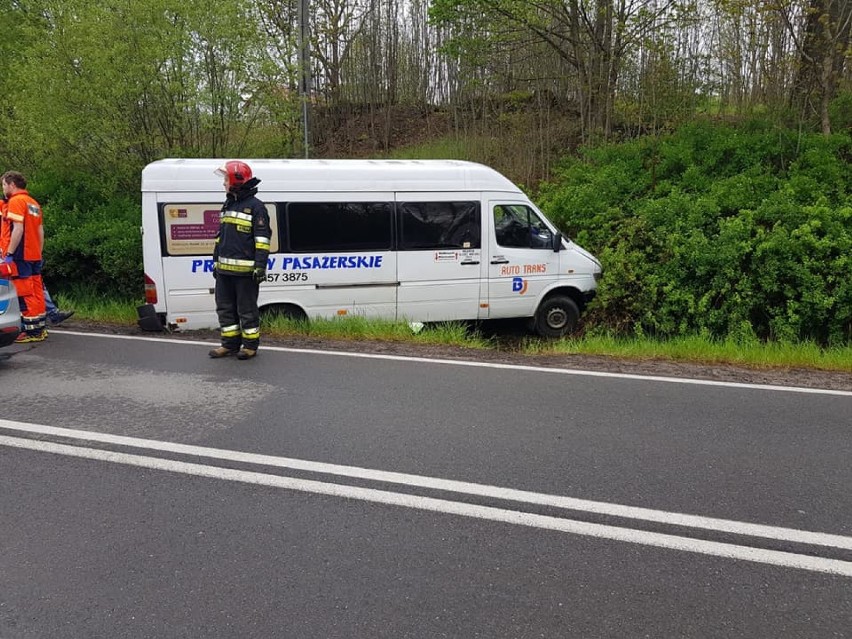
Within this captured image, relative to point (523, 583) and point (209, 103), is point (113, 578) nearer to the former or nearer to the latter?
point (523, 583)

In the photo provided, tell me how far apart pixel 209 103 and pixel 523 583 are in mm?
11040

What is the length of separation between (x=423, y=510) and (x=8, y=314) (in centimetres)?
518

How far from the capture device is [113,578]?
10.3 feet

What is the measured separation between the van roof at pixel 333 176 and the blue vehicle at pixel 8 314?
78.9 inches

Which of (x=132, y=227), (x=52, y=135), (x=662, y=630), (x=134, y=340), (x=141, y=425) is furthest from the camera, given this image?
(x=52, y=135)

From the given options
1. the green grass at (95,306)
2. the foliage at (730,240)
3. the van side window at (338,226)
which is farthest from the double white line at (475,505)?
the foliage at (730,240)

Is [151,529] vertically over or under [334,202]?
under

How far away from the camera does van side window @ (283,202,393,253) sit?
8.48 meters

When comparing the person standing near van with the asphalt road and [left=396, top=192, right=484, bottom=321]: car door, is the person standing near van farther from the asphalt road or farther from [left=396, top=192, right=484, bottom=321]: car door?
[left=396, top=192, right=484, bottom=321]: car door

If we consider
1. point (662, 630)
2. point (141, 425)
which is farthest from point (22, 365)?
point (662, 630)

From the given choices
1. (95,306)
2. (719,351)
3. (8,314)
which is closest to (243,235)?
(8,314)

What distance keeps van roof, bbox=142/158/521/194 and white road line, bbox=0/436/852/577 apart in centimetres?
417

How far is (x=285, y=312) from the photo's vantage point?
342 inches

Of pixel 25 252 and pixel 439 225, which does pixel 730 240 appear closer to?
pixel 439 225
